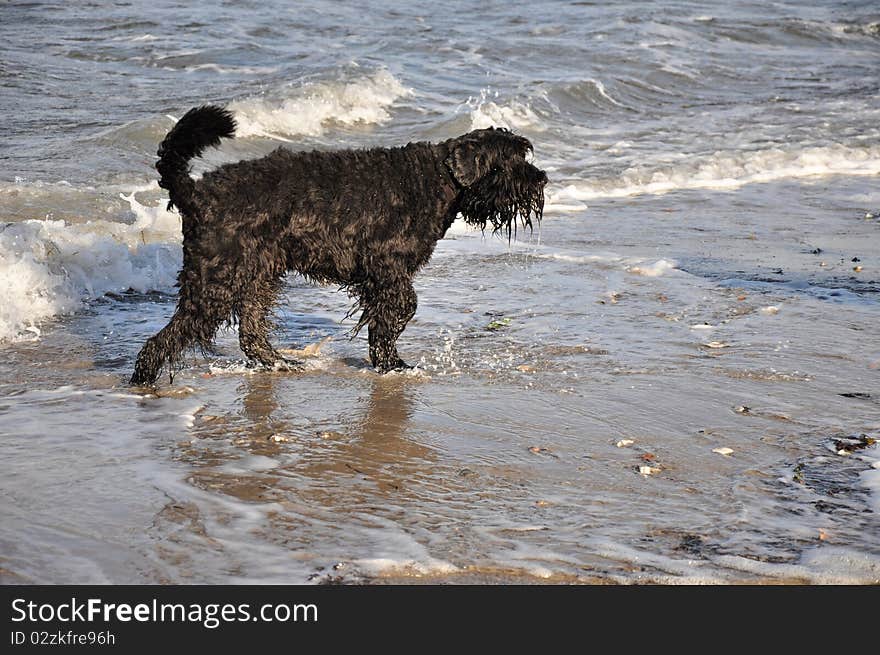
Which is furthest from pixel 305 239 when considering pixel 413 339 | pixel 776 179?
pixel 776 179

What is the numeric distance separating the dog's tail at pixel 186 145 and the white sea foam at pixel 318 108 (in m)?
8.06

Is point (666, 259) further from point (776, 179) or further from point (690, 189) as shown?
point (776, 179)

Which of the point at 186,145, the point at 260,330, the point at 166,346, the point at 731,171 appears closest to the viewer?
the point at 186,145

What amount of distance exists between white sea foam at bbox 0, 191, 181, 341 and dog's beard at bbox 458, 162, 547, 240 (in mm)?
2957

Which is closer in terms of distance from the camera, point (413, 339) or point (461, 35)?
point (413, 339)

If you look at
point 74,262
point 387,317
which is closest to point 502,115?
point 74,262

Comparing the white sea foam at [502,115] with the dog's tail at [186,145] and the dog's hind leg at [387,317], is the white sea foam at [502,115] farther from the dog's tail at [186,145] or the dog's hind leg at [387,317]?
the dog's tail at [186,145]

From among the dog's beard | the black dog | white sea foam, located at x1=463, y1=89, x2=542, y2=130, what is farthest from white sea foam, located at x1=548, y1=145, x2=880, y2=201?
the black dog

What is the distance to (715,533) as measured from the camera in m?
4.34

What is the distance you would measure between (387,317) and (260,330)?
2.52 ft

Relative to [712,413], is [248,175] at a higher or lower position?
higher

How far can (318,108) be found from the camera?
606 inches

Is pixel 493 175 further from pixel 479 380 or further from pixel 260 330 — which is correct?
pixel 260 330

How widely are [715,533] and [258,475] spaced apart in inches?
78.2
